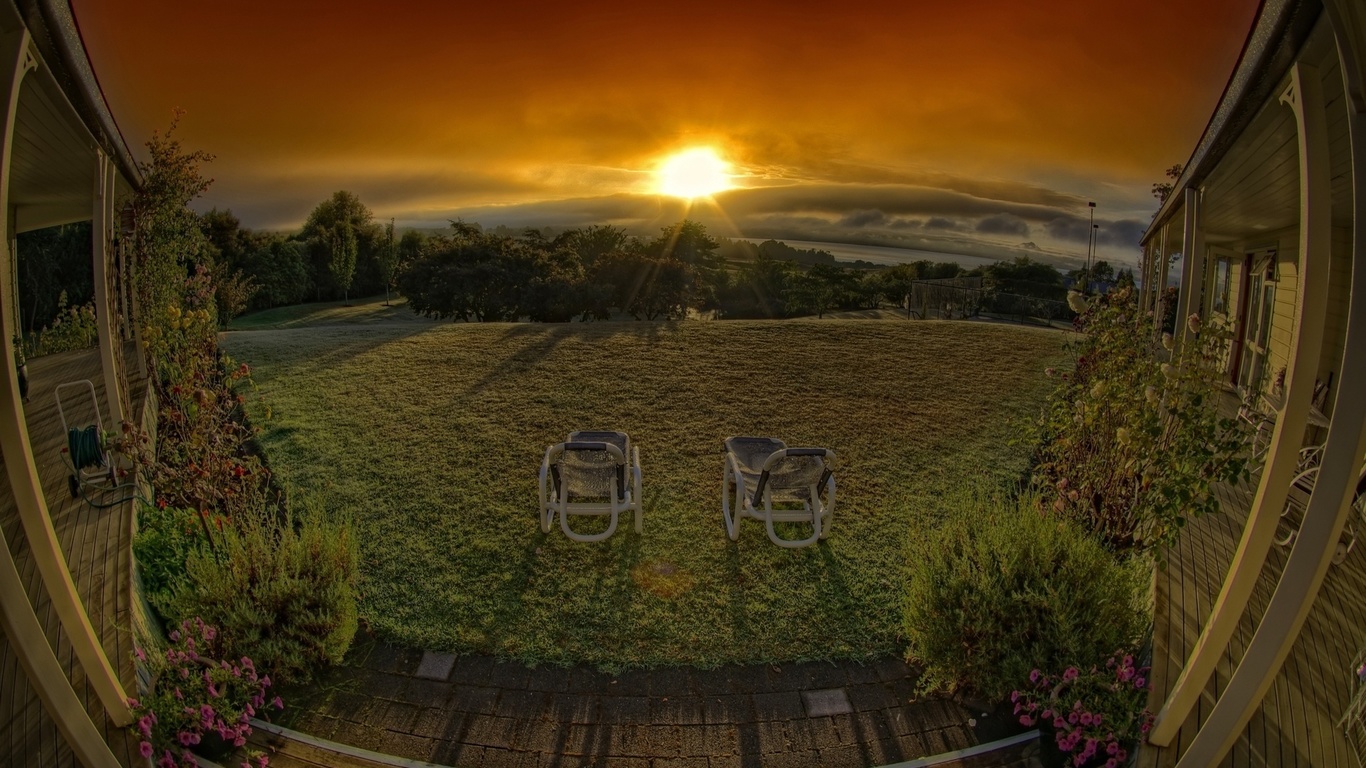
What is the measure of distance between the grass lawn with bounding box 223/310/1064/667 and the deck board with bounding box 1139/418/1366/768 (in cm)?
135

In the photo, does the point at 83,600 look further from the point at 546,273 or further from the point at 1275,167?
the point at 546,273

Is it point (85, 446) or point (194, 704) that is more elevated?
point (85, 446)

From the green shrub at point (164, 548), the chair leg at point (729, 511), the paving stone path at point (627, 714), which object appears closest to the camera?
the paving stone path at point (627, 714)

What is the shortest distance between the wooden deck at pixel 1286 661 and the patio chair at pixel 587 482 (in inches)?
132

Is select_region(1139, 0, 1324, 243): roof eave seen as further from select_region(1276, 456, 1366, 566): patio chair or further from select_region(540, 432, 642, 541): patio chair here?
select_region(540, 432, 642, 541): patio chair

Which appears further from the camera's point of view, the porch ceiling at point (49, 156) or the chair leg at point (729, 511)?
the chair leg at point (729, 511)

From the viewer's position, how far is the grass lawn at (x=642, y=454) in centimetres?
431

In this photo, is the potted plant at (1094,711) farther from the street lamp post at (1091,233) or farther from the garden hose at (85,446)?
the street lamp post at (1091,233)

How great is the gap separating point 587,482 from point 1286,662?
4.15 m

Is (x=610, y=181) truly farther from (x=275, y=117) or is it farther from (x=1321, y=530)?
(x=1321, y=530)

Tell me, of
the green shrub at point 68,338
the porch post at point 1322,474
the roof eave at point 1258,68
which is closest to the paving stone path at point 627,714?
the porch post at point 1322,474

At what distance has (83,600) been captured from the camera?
3.48 metres

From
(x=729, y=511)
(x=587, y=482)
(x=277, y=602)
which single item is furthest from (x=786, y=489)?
(x=277, y=602)

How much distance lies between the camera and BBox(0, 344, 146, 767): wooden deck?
280 centimetres
